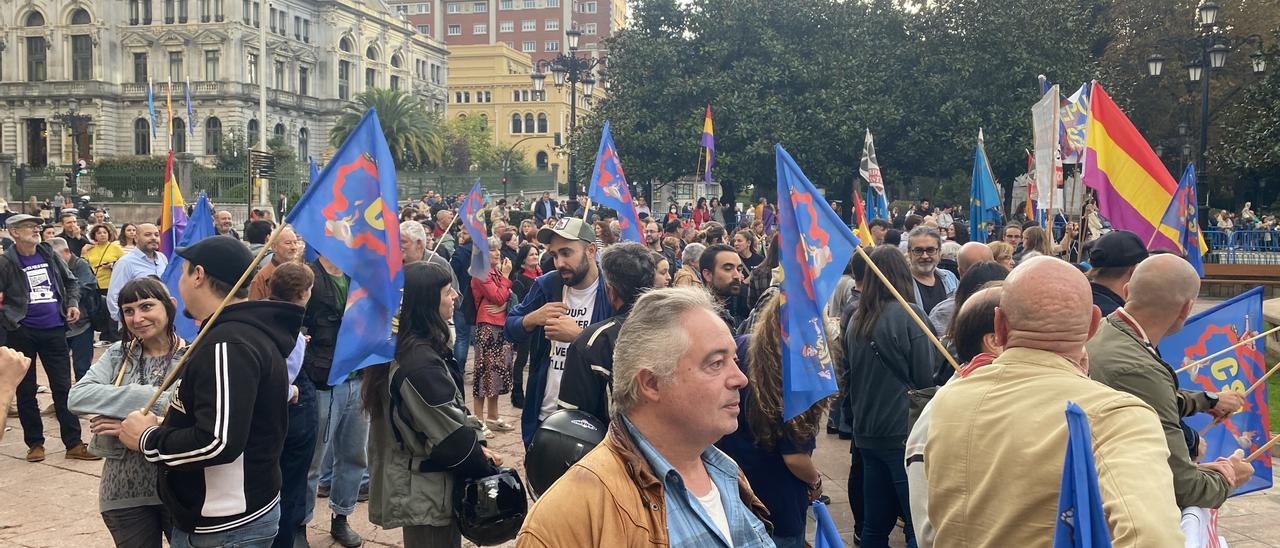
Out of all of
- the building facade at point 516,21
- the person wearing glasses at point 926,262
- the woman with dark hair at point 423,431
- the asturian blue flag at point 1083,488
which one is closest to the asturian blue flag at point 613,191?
the person wearing glasses at point 926,262

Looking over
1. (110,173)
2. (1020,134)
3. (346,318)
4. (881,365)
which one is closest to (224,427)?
(346,318)

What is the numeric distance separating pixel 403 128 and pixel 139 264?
59.3 metres

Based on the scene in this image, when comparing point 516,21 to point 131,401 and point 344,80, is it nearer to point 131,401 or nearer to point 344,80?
point 344,80

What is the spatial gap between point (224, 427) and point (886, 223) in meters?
9.15

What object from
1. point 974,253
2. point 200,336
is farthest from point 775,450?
point 974,253

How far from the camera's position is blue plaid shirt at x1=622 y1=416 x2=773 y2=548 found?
7.02 feet

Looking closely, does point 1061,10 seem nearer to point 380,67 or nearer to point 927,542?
point 927,542

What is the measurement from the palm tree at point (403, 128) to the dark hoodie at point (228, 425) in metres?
63.2

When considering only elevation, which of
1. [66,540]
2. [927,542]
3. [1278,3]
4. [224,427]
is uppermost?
[1278,3]

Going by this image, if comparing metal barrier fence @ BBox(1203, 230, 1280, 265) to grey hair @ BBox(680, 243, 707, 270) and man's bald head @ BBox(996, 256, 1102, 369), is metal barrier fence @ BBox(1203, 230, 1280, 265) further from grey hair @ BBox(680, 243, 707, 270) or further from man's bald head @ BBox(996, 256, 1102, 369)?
man's bald head @ BBox(996, 256, 1102, 369)

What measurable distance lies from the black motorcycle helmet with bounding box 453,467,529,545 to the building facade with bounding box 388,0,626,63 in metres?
119

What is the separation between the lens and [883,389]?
202 inches

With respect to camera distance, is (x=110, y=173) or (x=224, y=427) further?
(x=110, y=173)

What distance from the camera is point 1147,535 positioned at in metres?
2.14
